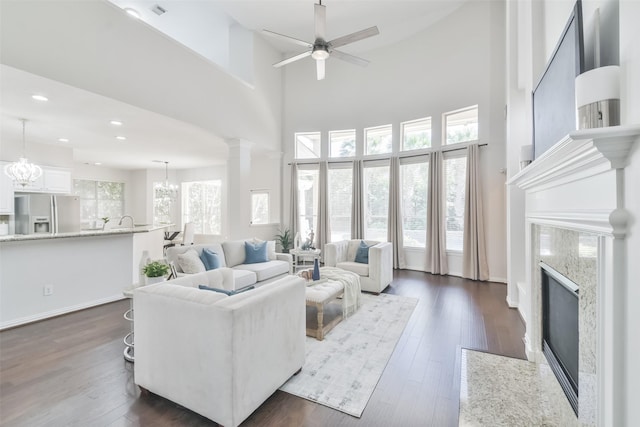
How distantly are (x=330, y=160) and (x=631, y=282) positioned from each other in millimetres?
6235

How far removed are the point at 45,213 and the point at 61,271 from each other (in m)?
3.57

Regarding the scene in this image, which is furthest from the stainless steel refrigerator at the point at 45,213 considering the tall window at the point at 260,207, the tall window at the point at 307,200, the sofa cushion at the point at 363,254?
the sofa cushion at the point at 363,254

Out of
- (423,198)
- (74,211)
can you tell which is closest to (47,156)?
(74,211)

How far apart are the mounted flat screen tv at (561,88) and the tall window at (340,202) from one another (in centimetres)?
468

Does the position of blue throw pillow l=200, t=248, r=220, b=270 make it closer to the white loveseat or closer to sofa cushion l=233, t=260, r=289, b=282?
sofa cushion l=233, t=260, r=289, b=282

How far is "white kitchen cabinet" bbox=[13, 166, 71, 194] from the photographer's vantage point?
5.77m

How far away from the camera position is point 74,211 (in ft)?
21.1

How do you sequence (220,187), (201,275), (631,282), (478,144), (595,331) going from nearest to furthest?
(631,282)
(595,331)
(201,275)
(478,144)
(220,187)

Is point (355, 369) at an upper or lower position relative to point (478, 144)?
lower

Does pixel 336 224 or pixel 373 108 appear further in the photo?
pixel 336 224

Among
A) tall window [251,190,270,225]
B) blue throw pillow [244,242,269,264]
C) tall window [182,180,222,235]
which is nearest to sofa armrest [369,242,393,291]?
blue throw pillow [244,242,269,264]

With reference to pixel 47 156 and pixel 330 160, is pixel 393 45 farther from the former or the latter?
pixel 47 156

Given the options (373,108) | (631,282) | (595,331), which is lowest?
(595,331)

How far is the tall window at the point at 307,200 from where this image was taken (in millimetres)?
7273
